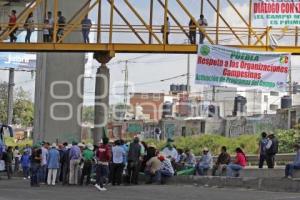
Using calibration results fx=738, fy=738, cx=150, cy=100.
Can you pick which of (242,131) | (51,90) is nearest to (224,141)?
(242,131)

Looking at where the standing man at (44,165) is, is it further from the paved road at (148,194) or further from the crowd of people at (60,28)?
the crowd of people at (60,28)

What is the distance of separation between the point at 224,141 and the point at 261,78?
72.1ft

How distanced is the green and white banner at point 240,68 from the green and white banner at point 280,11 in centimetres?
175

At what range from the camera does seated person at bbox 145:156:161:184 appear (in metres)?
Result: 22.5

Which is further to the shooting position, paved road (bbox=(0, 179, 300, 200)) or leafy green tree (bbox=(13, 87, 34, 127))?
leafy green tree (bbox=(13, 87, 34, 127))

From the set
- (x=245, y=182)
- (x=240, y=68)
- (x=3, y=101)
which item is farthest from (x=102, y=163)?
(x=3, y=101)

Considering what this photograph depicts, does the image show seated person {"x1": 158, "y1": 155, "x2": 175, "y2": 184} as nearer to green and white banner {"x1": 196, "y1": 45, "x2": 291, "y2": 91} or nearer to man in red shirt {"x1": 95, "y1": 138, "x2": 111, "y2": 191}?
man in red shirt {"x1": 95, "y1": 138, "x2": 111, "y2": 191}

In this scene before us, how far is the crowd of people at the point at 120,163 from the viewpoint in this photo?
72.4 ft

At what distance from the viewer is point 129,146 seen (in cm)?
2278

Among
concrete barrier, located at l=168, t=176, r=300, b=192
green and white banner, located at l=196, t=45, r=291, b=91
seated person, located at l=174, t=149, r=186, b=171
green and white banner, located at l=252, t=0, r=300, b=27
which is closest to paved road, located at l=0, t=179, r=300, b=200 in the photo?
concrete barrier, located at l=168, t=176, r=300, b=192

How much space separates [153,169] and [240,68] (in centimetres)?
656

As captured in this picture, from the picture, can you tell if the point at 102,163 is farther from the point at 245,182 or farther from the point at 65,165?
the point at 245,182

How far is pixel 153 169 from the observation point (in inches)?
889

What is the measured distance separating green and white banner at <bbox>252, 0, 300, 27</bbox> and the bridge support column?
663cm
